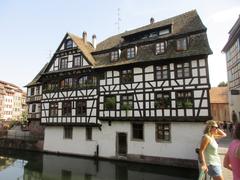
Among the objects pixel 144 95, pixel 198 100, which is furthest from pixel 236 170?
pixel 144 95

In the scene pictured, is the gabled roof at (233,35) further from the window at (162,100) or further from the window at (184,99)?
the window at (162,100)

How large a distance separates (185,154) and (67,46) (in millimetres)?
15884

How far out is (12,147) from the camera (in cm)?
2686

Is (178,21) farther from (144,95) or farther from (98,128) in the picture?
(98,128)

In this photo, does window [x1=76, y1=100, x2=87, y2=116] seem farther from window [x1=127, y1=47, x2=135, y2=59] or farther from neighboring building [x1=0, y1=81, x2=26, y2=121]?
neighboring building [x1=0, y1=81, x2=26, y2=121]

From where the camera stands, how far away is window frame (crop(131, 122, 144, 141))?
18344 mm

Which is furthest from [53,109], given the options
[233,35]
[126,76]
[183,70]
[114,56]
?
[233,35]

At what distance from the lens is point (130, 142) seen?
18.6 m

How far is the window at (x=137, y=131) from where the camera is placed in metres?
18.5

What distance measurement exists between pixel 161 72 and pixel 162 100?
2328 mm

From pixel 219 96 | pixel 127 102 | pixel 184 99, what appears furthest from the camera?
pixel 219 96

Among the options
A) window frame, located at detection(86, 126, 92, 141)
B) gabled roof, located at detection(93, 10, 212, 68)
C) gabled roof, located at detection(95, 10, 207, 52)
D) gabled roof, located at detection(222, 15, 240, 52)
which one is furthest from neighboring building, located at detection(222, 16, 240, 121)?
window frame, located at detection(86, 126, 92, 141)

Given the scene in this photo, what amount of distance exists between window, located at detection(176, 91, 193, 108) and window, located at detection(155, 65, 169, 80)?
184cm

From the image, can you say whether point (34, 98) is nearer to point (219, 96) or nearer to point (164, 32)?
point (164, 32)
